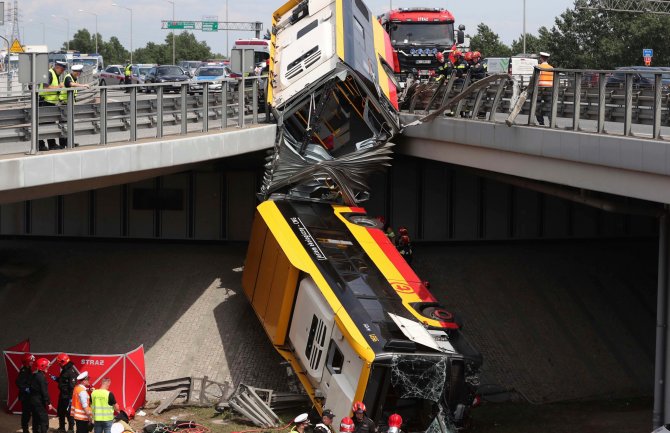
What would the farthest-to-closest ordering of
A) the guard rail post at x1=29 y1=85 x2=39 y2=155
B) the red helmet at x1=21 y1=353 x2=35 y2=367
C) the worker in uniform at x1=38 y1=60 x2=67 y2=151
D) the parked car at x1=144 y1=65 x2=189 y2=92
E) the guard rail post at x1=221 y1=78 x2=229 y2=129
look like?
1. the parked car at x1=144 y1=65 x2=189 y2=92
2. the guard rail post at x1=221 y1=78 x2=229 y2=129
3. the red helmet at x1=21 y1=353 x2=35 y2=367
4. the worker in uniform at x1=38 y1=60 x2=67 y2=151
5. the guard rail post at x1=29 y1=85 x2=39 y2=155

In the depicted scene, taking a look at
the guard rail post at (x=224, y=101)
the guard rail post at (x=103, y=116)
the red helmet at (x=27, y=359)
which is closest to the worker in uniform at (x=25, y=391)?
the red helmet at (x=27, y=359)

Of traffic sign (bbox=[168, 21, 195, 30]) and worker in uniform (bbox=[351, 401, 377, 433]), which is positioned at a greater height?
traffic sign (bbox=[168, 21, 195, 30])

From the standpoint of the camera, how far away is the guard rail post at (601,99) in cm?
1788

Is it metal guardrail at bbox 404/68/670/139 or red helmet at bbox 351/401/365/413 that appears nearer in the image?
red helmet at bbox 351/401/365/413

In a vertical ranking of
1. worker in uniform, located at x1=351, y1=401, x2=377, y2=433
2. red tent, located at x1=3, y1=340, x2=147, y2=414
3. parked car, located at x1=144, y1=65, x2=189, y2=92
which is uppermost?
parked car, located at x1=144, y1=65, x2=189, y2=92

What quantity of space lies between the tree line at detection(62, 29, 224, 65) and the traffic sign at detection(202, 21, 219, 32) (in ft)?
49.9

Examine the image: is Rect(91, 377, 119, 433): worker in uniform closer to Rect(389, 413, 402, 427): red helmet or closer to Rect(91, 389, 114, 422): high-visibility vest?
Rect(91, 389, 114, 422): high-visibility vest

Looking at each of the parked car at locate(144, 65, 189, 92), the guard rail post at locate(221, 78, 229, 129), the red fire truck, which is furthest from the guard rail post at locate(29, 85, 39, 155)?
the parked car at locate(144, 65, 189, 92)

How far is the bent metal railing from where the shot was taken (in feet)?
57.5

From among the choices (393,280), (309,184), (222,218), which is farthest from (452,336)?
(222,218)

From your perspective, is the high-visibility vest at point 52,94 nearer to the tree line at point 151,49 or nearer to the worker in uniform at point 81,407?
the worker in uniform at point 81,407

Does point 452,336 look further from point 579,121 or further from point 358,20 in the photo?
point 358,20

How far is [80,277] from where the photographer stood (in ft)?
87.9

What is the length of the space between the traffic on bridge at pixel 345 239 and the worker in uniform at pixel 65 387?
5cm
